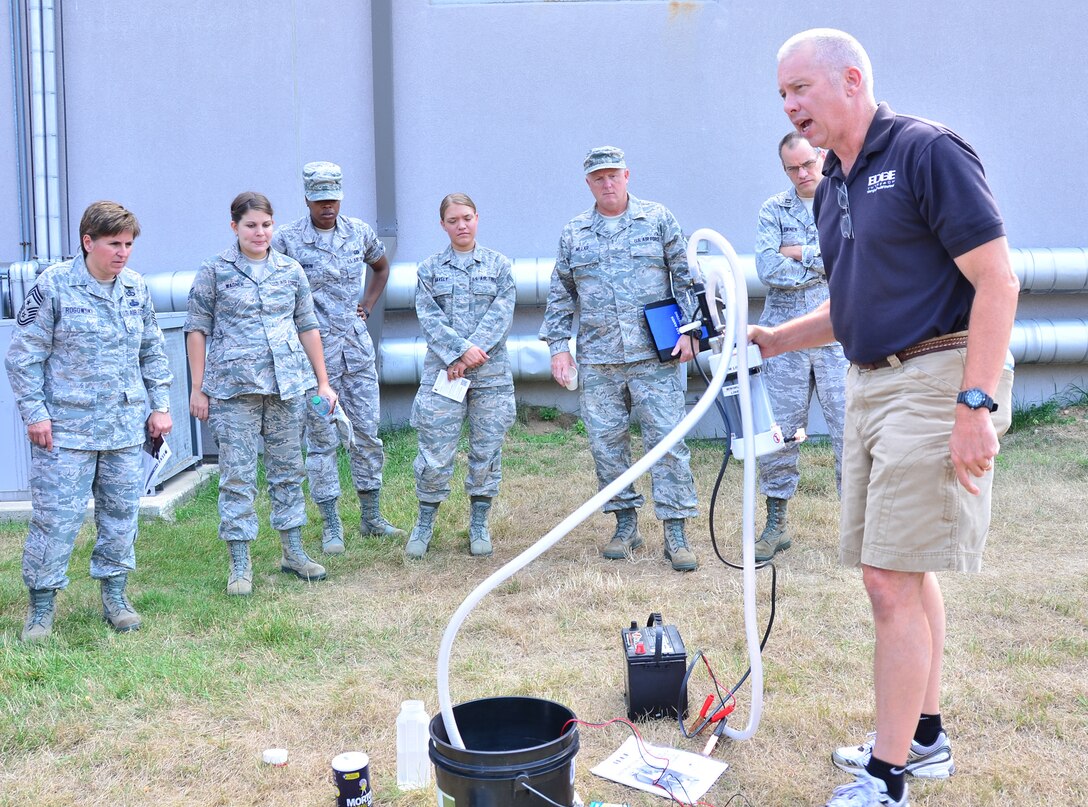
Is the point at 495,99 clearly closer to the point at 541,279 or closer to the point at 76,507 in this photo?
the point at 541,279

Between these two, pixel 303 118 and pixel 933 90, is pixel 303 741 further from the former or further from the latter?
pixel 933 90

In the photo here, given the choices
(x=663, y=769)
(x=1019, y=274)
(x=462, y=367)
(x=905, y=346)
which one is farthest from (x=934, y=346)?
(x=1019, y=274)

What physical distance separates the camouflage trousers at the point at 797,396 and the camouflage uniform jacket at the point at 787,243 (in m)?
0.36

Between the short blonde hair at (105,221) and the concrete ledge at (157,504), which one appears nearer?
the short blonde hair at (105,221)

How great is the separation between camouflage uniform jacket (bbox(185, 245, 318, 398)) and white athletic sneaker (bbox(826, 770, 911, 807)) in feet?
10.3

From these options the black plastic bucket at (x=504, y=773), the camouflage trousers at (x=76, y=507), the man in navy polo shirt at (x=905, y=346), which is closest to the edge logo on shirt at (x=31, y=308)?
the camouflage trousers at (x=76, y=507)

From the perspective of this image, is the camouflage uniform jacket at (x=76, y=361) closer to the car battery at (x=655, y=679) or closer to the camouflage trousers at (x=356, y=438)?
the camouflage trousers at (x=356, y=438)

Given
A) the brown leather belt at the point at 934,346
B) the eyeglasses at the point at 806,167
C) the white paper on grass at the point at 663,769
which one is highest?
the eyeglasses at the point at 806,167

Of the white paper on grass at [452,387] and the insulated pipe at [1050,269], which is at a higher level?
the insulated pipe at [1050,269]

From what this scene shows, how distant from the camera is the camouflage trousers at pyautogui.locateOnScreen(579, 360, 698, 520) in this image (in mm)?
5266

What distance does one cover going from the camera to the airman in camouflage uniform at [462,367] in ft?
18.0

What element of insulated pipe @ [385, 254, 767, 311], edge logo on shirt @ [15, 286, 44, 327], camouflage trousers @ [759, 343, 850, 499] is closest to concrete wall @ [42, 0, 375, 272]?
insulated pipe @ [385, 254, 767, 311]

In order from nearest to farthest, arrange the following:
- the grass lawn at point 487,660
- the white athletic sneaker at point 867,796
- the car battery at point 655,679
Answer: the white athletic sneaker at point 867,796 → the grass lawn at point 487,660 → the car battery at point 655,679

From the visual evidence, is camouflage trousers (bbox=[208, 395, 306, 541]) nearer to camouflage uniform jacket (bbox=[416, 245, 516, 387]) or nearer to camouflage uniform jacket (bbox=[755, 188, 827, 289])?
camouflage uniform jacket (bbox=[416, 245, 516, 387])
